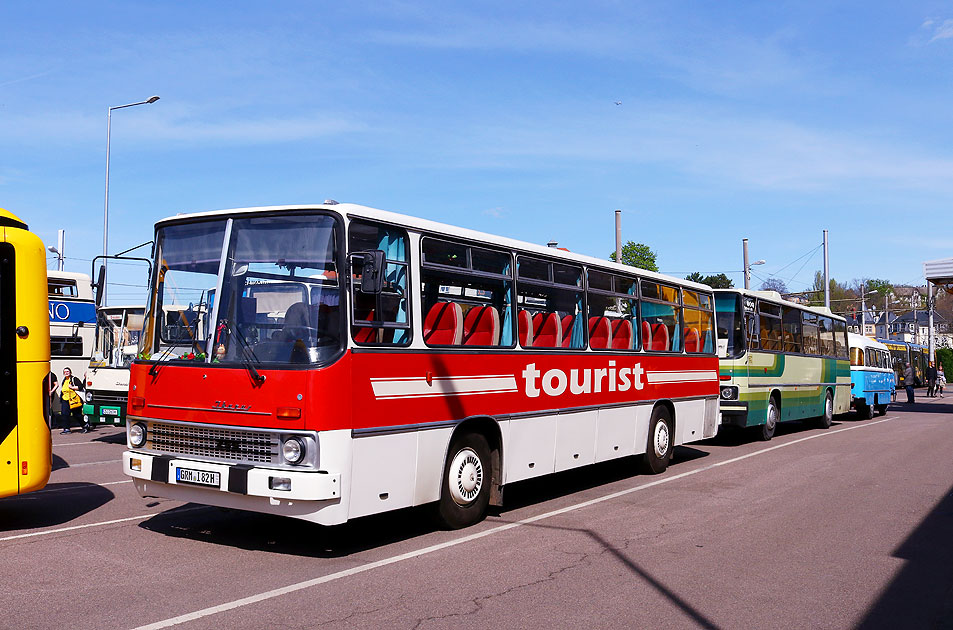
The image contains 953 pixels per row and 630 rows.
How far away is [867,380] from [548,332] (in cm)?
2225

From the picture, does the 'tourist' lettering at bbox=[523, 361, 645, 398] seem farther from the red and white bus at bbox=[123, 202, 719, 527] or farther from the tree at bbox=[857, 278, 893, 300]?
the tree at bbox=[857, 278, 893, 300]

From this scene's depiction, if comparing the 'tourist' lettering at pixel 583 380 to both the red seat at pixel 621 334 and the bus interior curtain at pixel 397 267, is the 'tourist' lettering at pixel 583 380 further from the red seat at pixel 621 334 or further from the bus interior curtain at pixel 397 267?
the bus interior curtain at pixel 397 267

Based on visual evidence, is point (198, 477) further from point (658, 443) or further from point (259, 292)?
point (658, 443)

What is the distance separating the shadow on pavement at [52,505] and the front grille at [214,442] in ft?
6.85

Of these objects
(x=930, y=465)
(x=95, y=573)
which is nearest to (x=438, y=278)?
(x=95, y=573)

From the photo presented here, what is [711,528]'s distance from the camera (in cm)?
919

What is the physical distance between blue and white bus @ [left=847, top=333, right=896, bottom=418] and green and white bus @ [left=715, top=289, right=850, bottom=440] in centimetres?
475

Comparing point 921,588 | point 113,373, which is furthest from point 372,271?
point 113,373

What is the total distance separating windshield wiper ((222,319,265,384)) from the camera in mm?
7344

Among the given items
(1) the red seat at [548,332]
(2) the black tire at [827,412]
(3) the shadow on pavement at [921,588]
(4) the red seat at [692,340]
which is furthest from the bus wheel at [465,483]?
(2) the black tire at [827,412]

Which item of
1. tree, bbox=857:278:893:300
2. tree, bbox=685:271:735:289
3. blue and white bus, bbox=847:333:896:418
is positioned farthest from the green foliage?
blue and white bus, bbox=847:333:896:418

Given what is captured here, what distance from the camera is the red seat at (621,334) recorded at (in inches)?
481

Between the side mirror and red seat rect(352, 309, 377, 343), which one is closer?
the side mirror

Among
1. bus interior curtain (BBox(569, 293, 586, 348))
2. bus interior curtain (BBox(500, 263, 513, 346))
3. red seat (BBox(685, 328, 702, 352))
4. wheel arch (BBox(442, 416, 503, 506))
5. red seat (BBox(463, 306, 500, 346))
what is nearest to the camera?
red seat (BBox(463, 306, 500, 346))
